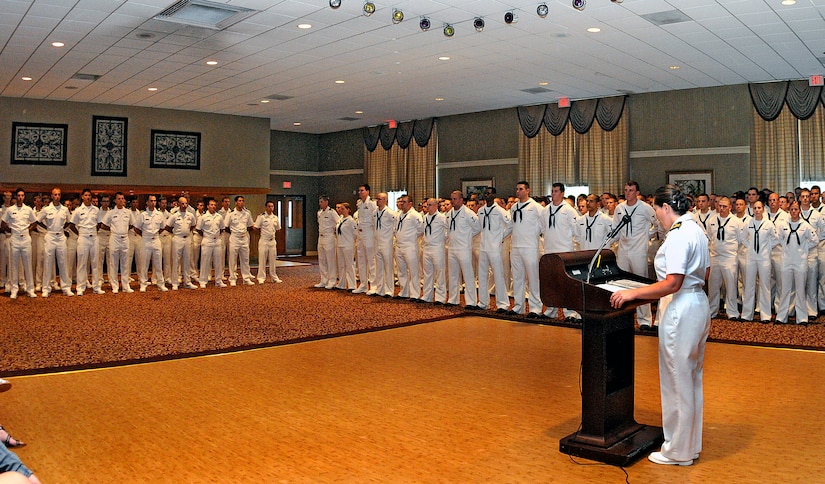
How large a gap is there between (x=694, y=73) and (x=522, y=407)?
9231mm

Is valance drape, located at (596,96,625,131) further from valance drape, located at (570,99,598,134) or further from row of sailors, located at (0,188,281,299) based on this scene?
row of sailors, located at (0,188,281,299)

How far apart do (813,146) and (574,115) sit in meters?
4.70

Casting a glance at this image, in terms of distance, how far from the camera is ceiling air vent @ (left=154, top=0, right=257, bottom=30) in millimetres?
8352

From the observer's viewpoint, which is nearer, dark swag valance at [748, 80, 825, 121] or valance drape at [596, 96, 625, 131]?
dark swag valance at [748, 80, 825, 121]

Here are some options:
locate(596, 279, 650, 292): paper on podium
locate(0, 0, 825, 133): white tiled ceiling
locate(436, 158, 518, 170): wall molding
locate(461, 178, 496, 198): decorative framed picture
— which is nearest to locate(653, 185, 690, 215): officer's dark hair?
locate(596, 279, 650, 292): paper on podium

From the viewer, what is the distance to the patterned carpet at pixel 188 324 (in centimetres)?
694

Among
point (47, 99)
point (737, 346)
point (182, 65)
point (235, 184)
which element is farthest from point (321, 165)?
point (737, 346)

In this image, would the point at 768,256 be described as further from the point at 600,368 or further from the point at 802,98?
the point at 600,368

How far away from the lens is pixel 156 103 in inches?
604

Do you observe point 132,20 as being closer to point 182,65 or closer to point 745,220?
point 182,65

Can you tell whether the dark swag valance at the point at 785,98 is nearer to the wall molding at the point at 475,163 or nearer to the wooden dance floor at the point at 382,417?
the wall molding at the point at 475,163

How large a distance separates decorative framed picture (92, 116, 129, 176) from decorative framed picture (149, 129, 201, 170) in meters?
0.65

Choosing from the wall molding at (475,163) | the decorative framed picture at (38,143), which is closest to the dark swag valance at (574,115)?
the wall molding at (475,163)

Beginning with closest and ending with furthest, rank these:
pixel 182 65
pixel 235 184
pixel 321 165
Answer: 1. pixel 182 65
2. pixel 235 184
3. pixel 321 165
